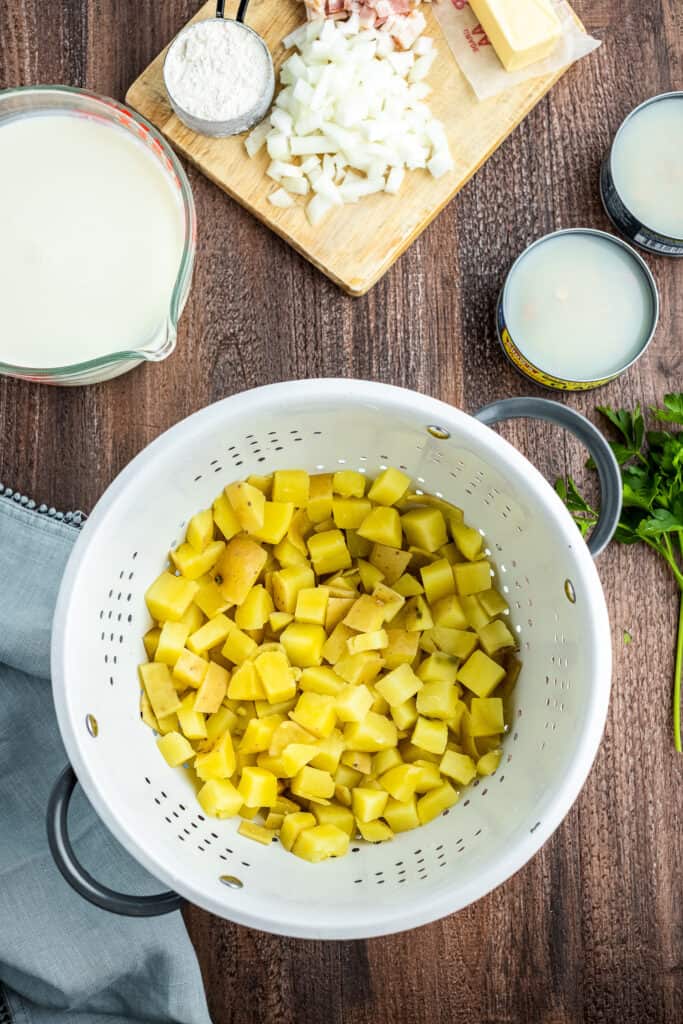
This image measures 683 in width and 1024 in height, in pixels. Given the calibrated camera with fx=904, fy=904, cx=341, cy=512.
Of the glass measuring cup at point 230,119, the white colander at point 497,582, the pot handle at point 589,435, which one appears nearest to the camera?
the white colander at point 497,582

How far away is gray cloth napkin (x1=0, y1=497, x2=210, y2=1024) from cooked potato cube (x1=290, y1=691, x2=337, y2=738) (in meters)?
0.41

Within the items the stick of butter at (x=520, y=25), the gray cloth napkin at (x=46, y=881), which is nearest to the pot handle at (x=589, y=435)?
the stick of butter at (x=520, y=25)

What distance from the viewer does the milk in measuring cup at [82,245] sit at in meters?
1.26

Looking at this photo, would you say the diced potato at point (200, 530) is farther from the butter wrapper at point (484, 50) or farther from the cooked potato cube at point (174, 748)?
the butter wrapper at point (484, 50)

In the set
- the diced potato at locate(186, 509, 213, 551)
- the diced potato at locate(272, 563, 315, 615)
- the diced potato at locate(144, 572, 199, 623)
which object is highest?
the diced potato at locate(186, 509, 213, 551)

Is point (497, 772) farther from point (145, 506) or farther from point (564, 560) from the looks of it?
point (145, 506)

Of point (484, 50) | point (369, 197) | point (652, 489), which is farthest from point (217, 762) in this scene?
point (484, 50)

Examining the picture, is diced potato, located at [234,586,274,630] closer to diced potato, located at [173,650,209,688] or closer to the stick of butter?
diced potato, located at [173,650,209,688]

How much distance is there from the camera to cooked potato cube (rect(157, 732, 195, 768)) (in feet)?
3.76

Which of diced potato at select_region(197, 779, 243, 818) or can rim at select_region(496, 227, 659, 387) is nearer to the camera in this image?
diced potato at select_region(197, 779, 243, 818)

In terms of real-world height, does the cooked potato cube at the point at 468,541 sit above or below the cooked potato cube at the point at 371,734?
above

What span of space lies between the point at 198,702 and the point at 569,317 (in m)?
0.76

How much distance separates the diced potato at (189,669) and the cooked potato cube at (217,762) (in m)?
0.08

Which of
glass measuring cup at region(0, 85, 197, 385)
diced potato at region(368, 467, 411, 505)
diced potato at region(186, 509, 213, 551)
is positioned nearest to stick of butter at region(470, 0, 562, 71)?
glass measuring cup at region(0, 85, 197, 385)
